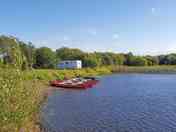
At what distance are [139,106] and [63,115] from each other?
7453 millimetres

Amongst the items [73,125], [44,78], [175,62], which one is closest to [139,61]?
[175,62]

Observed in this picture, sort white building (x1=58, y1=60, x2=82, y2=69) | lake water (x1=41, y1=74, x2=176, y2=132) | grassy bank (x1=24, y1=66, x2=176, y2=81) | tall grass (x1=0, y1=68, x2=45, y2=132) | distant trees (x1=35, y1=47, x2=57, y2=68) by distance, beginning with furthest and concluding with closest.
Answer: white building (x1=58, y1=60, x2=82, y2=69)
distant trees (x1=35, y1=47, x2=57, y2=68)
grassy bank (x1=24, y1=66, x2=176, y2=81)
lake water (x1=41, y1=74, x2=176, y2=132)
tall grass (x1=0, y1=68, x2=45, y2=132)

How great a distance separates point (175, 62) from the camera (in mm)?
106438

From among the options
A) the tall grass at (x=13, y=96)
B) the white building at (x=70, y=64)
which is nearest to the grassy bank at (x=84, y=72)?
the white building at (x=70, y=64)

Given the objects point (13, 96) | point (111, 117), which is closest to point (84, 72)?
point (111, 117)

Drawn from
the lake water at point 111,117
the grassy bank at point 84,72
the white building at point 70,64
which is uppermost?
the white building at point 70,64

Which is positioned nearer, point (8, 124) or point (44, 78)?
point (8, 124)

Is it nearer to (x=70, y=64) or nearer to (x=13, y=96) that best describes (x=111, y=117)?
(x=13, y=96)

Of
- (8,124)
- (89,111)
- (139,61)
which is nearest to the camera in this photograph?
(8,124)

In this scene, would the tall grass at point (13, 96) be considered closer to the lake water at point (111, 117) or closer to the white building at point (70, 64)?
the lake water at point (111, 117)

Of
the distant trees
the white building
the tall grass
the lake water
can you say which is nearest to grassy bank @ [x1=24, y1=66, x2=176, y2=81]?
the white building

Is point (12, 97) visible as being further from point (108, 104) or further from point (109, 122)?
point (108, 104)

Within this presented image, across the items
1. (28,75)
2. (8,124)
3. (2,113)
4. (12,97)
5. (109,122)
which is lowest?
(109,122)

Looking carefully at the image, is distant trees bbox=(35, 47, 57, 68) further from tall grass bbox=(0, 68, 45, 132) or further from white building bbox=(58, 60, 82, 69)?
tall grass bbox=(0, 68, 45, 132)
